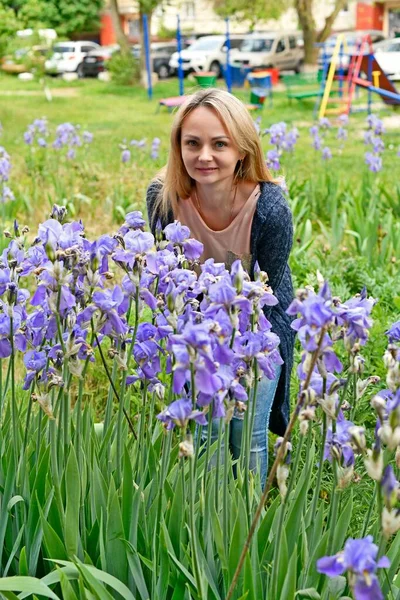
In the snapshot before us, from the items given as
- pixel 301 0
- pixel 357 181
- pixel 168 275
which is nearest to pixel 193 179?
pixel 168 275

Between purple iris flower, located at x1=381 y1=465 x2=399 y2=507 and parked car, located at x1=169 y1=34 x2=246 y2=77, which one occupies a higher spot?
purple iris flower, located at x1=381 y1=465 x2=399 y2=507

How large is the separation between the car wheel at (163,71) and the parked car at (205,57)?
0.20m

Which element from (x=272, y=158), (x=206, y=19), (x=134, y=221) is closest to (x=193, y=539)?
(x=134, y=221)

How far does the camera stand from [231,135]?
7.75 feet

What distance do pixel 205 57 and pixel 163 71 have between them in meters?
1.95

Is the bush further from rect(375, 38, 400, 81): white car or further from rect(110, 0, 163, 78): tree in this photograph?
rect(375, 38, 400, 81): white car

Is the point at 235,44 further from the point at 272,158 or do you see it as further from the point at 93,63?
the point at 272,158

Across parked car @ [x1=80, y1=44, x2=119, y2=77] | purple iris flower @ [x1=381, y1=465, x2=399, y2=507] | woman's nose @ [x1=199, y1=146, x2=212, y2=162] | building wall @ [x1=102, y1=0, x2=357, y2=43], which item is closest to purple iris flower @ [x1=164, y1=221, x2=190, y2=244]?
woman's nose @ [x1=199, y1=146, x2=212, y2=162]

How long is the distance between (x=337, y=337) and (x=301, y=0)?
77.1 ft

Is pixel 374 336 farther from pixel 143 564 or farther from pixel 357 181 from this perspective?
pixel 357 181

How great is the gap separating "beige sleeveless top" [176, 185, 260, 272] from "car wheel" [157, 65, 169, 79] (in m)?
24.0

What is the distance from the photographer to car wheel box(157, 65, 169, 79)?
25578 millimetres

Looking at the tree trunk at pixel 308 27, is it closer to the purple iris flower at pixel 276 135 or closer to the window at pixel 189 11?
the window at pixel 189 11

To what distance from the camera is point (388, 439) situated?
1187mm
